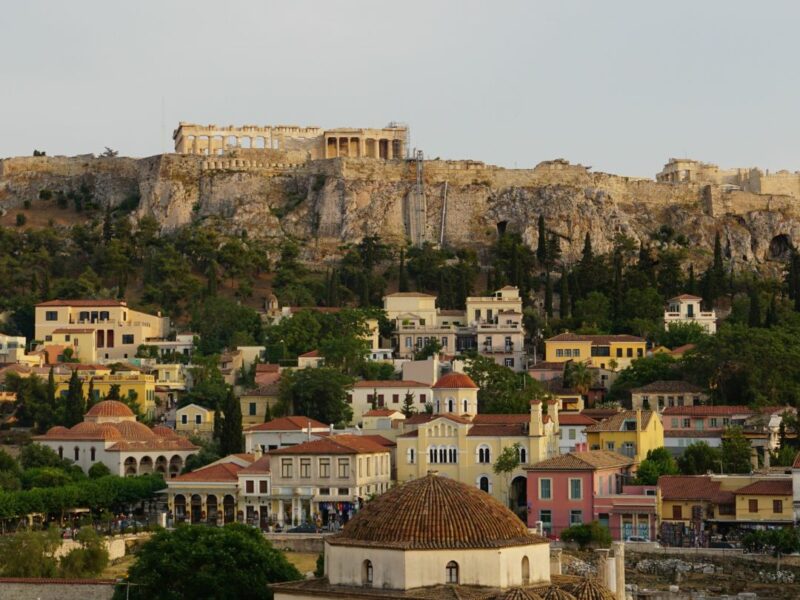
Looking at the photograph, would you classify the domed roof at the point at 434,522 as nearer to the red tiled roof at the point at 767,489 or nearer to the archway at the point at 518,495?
the red tiled roof at the point at 767,489

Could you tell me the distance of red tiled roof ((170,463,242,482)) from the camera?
92125mm

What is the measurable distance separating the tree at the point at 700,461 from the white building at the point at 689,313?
30.0 metres

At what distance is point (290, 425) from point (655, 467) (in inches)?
786

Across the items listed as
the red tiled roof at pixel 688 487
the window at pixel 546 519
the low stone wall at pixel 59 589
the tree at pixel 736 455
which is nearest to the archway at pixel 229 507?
the window at pixel 546 519

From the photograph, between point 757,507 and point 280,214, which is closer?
point 757,507

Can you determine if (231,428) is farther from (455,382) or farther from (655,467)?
(655,467)

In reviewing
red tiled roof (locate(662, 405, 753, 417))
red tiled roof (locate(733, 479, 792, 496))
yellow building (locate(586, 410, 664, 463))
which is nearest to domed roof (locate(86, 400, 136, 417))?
yellow building (locate(586, 410, 664, 463))

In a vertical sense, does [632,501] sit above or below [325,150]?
below

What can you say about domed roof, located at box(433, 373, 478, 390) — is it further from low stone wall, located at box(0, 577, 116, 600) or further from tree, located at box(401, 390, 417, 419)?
low stone wall, located at box(0, 577, 116, 600)

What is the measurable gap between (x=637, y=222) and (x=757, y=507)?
68.9 m

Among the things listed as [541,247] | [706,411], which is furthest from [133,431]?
[541,247]

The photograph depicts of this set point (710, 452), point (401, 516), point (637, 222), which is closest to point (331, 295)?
point (637, 222)

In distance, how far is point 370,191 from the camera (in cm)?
14650

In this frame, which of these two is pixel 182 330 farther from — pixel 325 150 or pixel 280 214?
pixel 325 150
